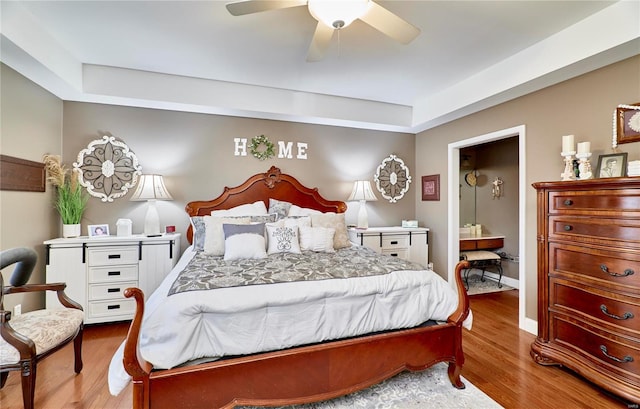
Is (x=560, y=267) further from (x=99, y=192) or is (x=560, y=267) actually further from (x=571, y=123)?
(x=99, y=192)

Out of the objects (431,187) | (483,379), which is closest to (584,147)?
(483,379)

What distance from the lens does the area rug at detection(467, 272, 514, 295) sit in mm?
4309

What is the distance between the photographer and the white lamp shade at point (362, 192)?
417cm

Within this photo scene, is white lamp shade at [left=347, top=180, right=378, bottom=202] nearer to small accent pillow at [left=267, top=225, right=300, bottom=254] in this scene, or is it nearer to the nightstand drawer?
the nightstand drawer

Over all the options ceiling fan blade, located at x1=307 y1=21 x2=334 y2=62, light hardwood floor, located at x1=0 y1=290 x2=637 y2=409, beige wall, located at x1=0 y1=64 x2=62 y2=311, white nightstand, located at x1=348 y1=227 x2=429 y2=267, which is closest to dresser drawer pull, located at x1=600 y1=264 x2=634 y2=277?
light hardwood floor, located at x1=0 y1=290 x2=637 y2=409

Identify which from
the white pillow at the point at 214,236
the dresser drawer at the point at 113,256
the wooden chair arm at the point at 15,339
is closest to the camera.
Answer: the wooden chair arm at the point at 15,339

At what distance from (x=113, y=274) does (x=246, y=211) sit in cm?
155

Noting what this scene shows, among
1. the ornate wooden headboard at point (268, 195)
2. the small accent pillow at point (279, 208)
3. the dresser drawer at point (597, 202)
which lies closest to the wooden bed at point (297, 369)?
the dresser drawer at point (597, 202)

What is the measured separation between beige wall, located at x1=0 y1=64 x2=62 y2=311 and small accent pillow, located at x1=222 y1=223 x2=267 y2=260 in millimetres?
1860

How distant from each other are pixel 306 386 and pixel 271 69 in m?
3.04

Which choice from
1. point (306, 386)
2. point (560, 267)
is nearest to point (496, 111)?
point (560, 267)

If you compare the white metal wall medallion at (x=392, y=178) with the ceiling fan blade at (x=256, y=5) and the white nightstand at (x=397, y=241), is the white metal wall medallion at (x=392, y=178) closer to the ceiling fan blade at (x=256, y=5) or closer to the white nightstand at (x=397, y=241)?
the white nightstand at (x=397, y=241)

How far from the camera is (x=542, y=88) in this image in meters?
2.90

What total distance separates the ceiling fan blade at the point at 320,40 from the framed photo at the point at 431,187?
288cm
